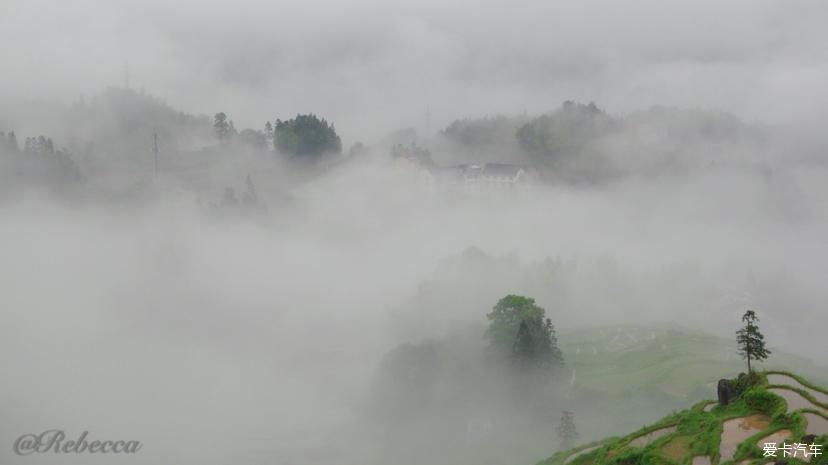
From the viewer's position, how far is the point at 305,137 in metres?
125

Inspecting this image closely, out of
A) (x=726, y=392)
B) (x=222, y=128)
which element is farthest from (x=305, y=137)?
(x=726, y=392)

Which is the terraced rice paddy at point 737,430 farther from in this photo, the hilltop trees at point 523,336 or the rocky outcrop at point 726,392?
the hilltop trees at point 523,336

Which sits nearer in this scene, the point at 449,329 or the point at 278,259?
the point at 449,329

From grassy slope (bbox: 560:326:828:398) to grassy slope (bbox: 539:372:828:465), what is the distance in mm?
21677

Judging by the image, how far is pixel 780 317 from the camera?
82062mm

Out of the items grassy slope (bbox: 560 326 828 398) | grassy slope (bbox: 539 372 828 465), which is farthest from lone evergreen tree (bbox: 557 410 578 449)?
grassy slope (bbox: 539 372 828 465)

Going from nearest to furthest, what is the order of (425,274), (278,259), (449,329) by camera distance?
(449,329) < (425,274) < (278,259)

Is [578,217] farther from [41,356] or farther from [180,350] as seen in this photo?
[41,356]

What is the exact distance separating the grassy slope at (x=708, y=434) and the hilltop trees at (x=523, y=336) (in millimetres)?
25254

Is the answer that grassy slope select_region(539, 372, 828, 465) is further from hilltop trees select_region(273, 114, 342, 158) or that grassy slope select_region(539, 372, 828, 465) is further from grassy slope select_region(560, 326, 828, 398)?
hilltop trees select_region(273, 114, 342, 158)

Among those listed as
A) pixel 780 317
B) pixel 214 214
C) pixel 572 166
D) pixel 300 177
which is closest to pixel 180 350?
pixel 214 214

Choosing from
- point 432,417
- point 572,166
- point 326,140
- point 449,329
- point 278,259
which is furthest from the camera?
point 572,166

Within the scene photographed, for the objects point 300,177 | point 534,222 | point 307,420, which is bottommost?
point 307,420

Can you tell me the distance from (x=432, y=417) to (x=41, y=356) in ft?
124
